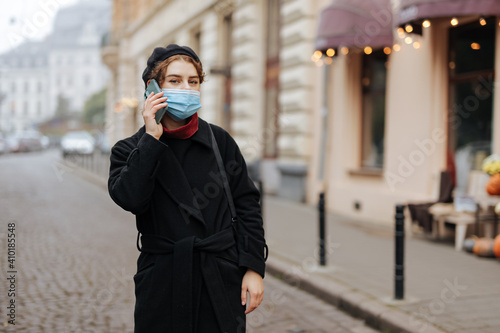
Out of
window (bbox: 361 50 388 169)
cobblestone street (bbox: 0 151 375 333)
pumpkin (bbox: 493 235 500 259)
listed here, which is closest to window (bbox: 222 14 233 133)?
window (bbox: 361 50 388 169)

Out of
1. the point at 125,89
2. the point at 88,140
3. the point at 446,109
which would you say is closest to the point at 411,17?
the point at 446,109

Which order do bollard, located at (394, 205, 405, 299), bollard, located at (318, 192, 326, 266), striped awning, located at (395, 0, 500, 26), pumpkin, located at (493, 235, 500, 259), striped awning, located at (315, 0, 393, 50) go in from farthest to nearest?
1. striped awning, located at (315, 0, 393, 50)
2. striped awning, located at (395, 0, 500, 26)
3. pumpkin, located at (493, 235, 500, 259)
4. bollard, located at (318, 192, 326, 266)
5. bollard, located at (394, 205, 405, 299)

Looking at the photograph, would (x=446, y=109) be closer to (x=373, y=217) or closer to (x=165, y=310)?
(x=373, y=217)

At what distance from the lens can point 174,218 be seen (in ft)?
7.75

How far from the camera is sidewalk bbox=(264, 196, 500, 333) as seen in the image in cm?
489

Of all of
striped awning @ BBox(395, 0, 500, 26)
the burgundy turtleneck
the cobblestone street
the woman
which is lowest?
the cobblestone street

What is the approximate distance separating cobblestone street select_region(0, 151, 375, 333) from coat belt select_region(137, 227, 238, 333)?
8.78 ft

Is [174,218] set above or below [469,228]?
above

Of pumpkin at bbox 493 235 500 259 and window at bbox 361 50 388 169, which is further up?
window at bbox 361 50 388 169

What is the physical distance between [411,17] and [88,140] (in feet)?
111

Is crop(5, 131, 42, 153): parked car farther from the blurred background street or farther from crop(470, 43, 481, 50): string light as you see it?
crop(470, 43, 481, 50): string light

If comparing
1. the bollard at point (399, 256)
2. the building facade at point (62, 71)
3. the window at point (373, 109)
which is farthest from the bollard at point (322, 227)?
the building facade at point (62, 71)

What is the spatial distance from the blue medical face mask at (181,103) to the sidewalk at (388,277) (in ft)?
9.80

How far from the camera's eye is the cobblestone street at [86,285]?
5031 millimetres
